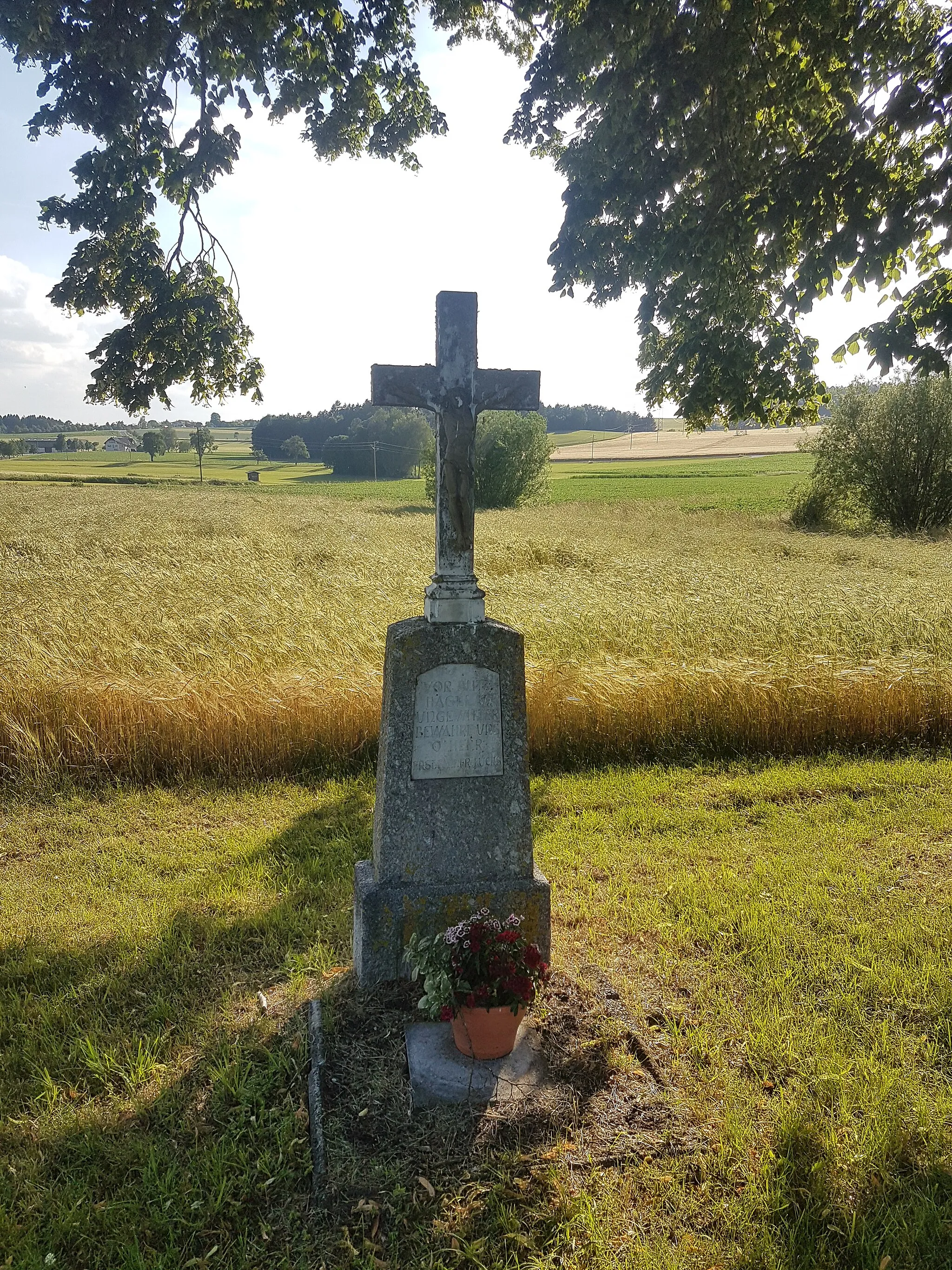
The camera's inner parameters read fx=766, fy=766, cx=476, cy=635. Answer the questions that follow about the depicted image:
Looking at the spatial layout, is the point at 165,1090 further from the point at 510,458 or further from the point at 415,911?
the point at 510,458

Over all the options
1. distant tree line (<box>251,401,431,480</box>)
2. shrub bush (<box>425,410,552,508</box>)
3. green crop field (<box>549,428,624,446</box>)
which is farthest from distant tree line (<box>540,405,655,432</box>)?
shrub bush (<box>425,410,552,508</box>)

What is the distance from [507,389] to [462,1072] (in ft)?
10.3

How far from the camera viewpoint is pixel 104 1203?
2635 mm

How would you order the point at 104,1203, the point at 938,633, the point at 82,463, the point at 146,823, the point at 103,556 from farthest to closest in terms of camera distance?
the point at 82,463
the point at 103,556
the point at 938,633
the point at 146,823
the point at 104,1203

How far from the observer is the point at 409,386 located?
12.4ft

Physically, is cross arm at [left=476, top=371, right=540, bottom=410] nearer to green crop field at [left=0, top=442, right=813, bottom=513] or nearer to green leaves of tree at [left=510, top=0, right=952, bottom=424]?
green leaves of tree at [left=510, top=0, right=952, bottom=424]

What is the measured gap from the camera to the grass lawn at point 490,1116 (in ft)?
8.35

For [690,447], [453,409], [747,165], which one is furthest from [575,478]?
[453,409]

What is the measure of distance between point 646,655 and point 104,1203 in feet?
23.8

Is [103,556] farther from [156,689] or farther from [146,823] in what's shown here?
[146,823]

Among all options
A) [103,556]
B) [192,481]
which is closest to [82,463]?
[192,481]

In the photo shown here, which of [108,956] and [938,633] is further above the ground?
[938,633]

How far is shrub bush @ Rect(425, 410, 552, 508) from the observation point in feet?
141

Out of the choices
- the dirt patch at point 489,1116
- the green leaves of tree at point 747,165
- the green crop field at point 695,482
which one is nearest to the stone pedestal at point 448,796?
the dirt patch at point 489,1116
